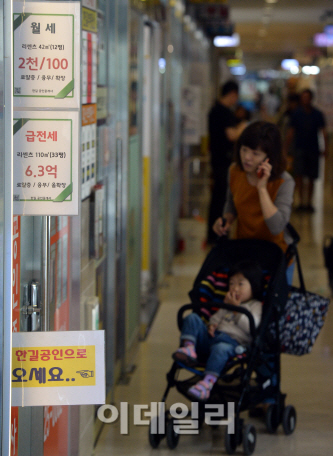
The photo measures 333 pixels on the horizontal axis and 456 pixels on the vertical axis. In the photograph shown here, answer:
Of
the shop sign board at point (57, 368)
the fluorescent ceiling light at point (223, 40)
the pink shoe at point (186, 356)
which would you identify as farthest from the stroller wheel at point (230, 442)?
the fluorescent ceiling light at point (223, 40)

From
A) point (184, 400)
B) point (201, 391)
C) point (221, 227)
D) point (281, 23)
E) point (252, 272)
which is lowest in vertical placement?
point (184, 400)

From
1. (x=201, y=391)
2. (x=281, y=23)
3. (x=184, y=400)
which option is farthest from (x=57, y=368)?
(x=281, y=23)

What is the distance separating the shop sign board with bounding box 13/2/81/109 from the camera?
1744 millimetres

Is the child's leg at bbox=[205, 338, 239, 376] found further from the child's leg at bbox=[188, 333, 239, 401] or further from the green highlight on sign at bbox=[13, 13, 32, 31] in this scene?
the green highlight on sign at bbox=[13, 13, 32, 31]

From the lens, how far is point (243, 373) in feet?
9.27

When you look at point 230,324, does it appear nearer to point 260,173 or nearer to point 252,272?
point 252,272

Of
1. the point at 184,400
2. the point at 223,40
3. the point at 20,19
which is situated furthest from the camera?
the point at 223,40

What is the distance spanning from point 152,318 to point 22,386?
10.7 ft

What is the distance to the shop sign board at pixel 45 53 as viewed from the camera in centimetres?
174

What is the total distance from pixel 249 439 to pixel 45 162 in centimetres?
171

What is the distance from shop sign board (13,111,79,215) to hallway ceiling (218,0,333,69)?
11177 millimetres

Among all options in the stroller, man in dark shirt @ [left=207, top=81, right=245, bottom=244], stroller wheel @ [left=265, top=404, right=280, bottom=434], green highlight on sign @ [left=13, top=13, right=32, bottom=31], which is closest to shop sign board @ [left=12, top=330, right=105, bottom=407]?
green highlight on sign @ [left=13, top=13, right=32, bottom=31]

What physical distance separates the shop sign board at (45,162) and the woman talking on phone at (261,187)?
Result: 55.5 inches

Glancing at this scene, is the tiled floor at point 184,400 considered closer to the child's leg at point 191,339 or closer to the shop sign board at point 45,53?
the child's leg at point 191,339
